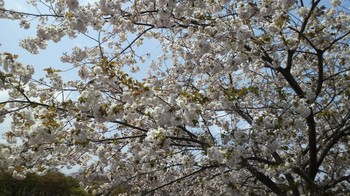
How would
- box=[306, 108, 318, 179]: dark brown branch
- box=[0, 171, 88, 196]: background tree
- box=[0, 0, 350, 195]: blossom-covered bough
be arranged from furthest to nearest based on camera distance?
box=[0, 171, 88, 196]: background tree
box=[306, 108, 318, 179]: dark brown branch
box=[0, 0, 350, 195]: blossom-covered bough

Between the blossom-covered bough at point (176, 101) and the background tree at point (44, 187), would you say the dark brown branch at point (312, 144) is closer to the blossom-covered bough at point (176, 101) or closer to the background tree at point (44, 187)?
the blossom-covered bough at point (176, 101)

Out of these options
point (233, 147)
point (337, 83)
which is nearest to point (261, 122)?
point (233, 147)

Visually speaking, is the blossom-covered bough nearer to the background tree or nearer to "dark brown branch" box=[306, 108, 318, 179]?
"dark brown branch" box=[306, 108, 318, 179]

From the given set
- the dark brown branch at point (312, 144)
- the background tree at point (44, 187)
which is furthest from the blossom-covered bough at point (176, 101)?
the background tree at point (44, 187)

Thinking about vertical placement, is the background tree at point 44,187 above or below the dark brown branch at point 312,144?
above

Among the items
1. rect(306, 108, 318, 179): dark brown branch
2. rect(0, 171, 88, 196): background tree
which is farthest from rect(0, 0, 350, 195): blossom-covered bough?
rect(0, 171, 88, 196): background tree

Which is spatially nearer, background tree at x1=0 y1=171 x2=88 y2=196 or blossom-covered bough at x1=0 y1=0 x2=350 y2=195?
blossom-covered bough at x1=0 y1=0 x2=350 y2=195

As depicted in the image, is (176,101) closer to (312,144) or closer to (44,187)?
(312,144)

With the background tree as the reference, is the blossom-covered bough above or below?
below

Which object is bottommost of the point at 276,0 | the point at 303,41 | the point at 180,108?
the point at 180,108

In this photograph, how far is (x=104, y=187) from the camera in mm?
6945

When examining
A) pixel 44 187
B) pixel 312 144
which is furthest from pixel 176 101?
pixel 44 187

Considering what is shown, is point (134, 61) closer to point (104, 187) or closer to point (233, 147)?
point (104, 187)

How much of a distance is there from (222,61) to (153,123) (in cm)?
174
